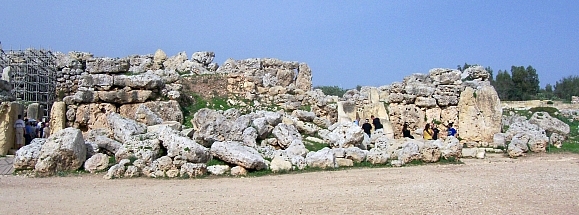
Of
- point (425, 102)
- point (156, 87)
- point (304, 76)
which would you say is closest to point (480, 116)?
point (425, 102)

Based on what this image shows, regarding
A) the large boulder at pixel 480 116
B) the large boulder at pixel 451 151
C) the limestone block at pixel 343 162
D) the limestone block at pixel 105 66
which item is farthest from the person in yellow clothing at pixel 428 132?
the limestone block at pixel 105 66

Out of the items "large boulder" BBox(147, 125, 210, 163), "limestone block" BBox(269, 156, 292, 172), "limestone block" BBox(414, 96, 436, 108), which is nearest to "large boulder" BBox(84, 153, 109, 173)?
"large boulder" BBox(147, 125, 210, 163)

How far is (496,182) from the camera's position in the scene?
380 inches

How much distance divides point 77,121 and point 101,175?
596 centimetres

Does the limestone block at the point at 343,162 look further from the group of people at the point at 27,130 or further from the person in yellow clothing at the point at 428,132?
the group of people at the point at 27,130

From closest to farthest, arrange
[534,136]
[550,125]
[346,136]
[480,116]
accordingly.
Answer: [346,136] < [534,136] < [480,116] < [550,125]

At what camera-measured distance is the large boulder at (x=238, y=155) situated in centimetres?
1112

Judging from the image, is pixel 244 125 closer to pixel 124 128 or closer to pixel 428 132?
pixel 124 128

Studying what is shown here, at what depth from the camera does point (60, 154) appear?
11.5 metres

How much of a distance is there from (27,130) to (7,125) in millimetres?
789

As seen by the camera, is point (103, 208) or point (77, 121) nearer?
point (103, 208)

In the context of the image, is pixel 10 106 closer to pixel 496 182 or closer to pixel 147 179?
pixel 147 179

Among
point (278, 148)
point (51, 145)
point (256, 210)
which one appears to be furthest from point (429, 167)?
point (51, 145)

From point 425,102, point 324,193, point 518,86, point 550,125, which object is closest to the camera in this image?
point 324,193
